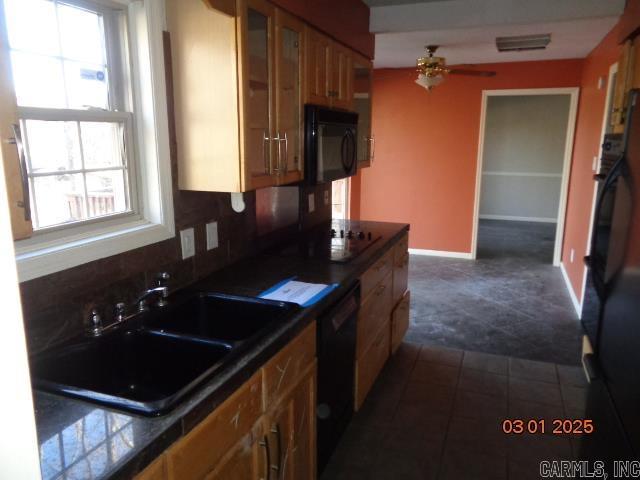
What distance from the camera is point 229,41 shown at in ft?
5.63

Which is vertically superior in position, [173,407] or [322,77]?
[322,77]

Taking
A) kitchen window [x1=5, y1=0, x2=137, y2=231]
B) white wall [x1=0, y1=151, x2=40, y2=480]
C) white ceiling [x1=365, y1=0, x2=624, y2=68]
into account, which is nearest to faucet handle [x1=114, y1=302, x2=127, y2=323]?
kitchen window [x1=5, y1=0, x2=137, y2=231]

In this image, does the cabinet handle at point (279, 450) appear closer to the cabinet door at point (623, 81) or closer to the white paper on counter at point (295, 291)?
the white paper on counter at point (295, 291)

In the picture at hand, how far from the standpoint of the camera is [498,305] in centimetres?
429

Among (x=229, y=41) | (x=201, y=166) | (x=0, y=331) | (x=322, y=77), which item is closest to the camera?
(x=0, y=331)

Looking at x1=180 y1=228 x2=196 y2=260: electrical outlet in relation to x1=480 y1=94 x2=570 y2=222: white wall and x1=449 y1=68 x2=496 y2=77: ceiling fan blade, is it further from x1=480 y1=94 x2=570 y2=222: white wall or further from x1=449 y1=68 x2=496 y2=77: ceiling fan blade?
x1=480 y1=94 x2=570 y2=222: white wall

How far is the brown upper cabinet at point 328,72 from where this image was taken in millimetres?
2344

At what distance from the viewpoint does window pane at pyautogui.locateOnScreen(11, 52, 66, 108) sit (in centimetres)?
140

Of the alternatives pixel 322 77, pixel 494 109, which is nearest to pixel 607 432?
pixel 322 77

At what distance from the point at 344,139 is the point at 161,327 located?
4.91 ft

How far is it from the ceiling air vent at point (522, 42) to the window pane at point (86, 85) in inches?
134

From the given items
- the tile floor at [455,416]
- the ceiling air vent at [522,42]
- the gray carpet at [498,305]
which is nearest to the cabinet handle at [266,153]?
the tile floor at [455,416]

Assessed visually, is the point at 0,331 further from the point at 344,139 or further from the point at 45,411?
the point at 344,139

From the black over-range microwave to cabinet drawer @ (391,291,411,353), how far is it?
37.7 inches
